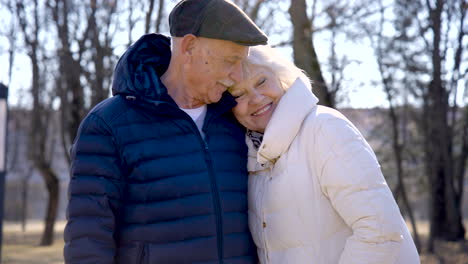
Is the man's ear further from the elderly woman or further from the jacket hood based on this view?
the elderly woman

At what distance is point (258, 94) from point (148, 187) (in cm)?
71

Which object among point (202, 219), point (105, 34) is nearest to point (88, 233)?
point (202, 219)

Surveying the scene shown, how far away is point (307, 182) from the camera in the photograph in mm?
2832

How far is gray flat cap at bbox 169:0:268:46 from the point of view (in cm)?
285

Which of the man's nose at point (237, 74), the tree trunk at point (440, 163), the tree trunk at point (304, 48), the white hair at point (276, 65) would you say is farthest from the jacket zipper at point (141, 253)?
the tree trunk at point (440, 163)

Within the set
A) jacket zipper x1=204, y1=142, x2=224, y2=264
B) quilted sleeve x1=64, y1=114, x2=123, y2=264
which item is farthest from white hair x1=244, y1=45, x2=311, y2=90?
quilted sleeve x1=64, y1=114, x2=123, y2=264

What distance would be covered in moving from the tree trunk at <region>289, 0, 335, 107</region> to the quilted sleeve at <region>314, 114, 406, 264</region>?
13.2 ft

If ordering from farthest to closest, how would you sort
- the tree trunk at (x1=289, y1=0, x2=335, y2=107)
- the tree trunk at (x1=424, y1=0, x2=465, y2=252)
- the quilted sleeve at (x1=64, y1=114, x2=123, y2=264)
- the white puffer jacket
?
1. the tree trunk at (x1=424, y1=0, x2=465, y2=252)
2. the tree trunk at (x1=289, y1=0, x2=335, y2=107)
3. the white puffer jacket
4. the quilted sleeve at (x1=64, y1=114, x2=123, y2=264)

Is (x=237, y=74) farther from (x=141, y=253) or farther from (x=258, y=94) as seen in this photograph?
(x=141, y=253)

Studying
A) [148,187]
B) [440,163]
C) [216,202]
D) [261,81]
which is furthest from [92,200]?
[440,163]

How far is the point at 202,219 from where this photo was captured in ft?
9.14

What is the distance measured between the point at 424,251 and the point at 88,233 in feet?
53.0

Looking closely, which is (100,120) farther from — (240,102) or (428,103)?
(428,103)

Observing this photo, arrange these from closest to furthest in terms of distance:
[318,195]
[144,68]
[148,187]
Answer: [148,187]
[318,195]
[144,68]
